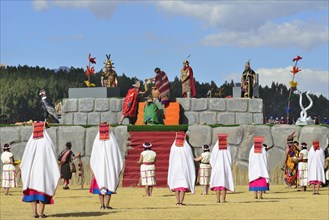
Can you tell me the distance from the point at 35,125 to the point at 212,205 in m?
Result: 5.96

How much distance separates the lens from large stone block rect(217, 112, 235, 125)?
1384 inches

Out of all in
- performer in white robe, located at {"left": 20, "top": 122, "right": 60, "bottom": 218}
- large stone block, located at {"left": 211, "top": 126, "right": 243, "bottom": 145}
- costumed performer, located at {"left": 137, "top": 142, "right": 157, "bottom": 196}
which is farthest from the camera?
large stone block, located at {"left": 211, "top": 126, "right": 243, "bottom": 145}

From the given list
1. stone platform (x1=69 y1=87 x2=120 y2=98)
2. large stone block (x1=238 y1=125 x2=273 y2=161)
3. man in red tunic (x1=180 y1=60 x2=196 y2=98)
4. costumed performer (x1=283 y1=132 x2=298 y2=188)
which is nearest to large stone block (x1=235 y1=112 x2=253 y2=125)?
man in red tunic (x1=180 y1=60 x2=196 y2=98)

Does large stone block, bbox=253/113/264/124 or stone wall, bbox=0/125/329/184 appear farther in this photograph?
large stone block, bbox=253/113/264/124

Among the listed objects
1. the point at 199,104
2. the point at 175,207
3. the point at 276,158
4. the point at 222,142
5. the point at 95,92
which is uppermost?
the point at 95,92

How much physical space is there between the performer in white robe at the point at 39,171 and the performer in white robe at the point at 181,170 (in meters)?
4.84

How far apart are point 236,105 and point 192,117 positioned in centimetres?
185

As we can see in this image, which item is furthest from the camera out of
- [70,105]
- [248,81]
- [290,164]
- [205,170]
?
[70,105]

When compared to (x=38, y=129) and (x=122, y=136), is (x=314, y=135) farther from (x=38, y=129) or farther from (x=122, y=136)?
(x=38, y=129)

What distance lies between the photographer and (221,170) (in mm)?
21594

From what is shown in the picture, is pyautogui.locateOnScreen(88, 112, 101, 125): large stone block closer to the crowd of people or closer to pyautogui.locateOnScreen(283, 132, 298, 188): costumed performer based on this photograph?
the crowd of people

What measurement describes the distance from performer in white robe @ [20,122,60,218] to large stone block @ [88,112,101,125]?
20.5 metres

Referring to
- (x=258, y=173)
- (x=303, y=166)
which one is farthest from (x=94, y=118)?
(x=258, y=173)

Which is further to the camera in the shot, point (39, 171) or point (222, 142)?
point (222, 142)
